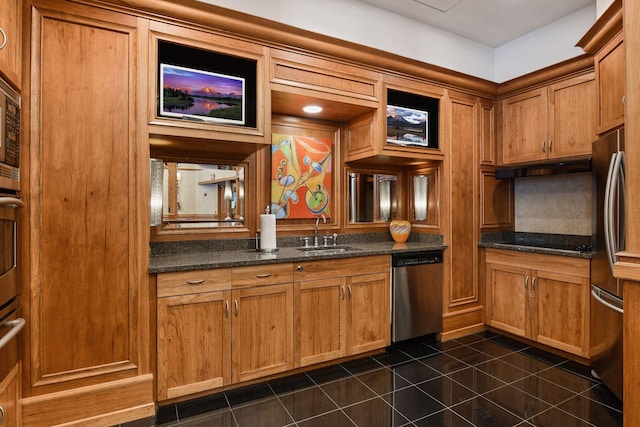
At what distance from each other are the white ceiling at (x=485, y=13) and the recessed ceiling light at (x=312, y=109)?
1.03m

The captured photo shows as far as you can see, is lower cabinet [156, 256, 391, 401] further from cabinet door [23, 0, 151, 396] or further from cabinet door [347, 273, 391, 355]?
cabinet door [23, 0, 151, 396]

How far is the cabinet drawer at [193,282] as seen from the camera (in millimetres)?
2162

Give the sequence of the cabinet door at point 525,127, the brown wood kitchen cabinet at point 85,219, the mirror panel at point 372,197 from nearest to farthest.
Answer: the brown wood kitchen cabinet at point 85,219 → the cabinet door at point 525,127 → the mirror panel at point 372,197

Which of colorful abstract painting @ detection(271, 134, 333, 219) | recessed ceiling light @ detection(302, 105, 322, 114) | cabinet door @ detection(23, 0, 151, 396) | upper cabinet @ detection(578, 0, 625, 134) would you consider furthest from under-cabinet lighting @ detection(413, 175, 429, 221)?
cabinet door @ detection(23, 0, 151, 396)

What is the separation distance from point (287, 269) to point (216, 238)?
0.74 m

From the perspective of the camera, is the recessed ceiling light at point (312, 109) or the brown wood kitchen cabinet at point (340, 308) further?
the recessed ceiling light at point (312, 109)

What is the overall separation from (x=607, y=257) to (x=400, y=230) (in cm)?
166

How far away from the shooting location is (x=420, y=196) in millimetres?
3697

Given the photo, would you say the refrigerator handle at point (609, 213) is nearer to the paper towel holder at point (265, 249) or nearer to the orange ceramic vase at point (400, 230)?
the orange ceramic vase at point (400, 230)

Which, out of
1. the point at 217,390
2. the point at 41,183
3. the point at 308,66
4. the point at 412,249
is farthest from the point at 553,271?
the point at 41,183

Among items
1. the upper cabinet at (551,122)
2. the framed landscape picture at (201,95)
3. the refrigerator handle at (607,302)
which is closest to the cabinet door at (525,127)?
the upper cabinet at (551,122)

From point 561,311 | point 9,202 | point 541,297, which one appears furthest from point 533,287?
point 9,202

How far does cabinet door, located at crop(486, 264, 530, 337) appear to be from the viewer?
3211 millimetres

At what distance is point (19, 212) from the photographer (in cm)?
182
